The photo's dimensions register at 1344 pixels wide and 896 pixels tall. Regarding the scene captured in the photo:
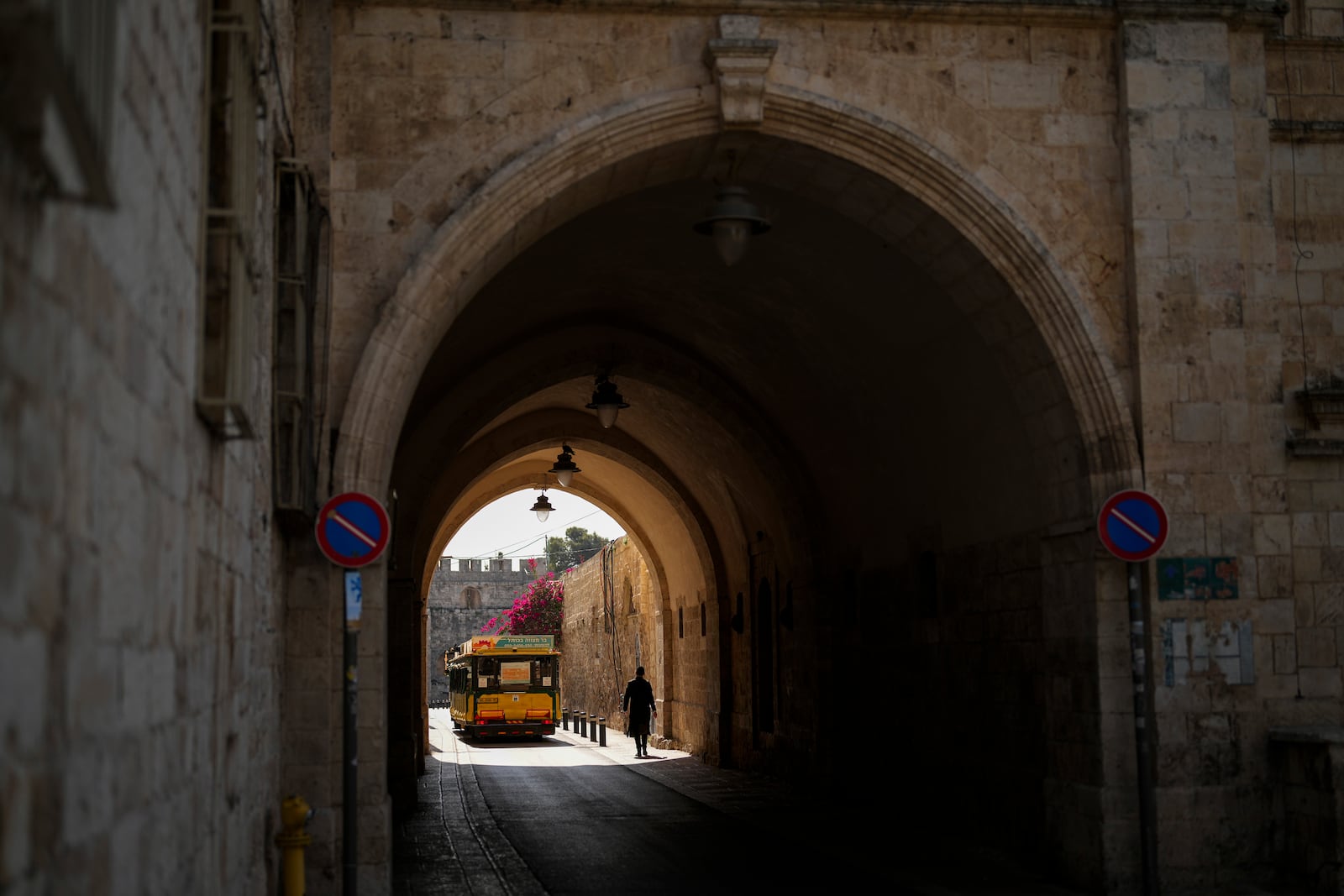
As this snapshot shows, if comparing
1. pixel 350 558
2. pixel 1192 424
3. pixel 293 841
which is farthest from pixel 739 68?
pixel 293 841

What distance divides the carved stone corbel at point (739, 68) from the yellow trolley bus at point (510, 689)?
2486 cm

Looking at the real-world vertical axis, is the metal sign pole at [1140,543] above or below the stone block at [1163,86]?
below

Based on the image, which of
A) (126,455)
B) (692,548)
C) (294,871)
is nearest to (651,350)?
(692,548)

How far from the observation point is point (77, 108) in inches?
105

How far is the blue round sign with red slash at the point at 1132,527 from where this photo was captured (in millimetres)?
8711

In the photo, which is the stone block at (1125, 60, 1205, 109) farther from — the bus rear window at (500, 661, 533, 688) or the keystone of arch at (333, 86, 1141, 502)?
the bus rear window at (500, 661, 533, 688)

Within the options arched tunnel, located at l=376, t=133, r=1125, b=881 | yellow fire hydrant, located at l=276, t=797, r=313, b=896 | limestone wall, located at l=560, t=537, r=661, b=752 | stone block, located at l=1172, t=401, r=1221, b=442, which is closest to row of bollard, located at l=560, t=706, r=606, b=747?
limestone wall, located at l=560, t=537, r=661, b=752

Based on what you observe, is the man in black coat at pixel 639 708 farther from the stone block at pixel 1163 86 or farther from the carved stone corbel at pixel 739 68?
the stone block at pixel 1163 86

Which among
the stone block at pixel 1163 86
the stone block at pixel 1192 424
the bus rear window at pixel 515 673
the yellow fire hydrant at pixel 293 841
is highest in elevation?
the stone block at pixel 1163 86

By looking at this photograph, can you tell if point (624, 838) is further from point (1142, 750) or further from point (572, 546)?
point (572, 546)

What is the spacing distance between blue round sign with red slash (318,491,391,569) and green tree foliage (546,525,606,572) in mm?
99807

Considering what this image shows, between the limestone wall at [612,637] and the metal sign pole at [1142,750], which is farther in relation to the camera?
the limestone wall at [612,637]

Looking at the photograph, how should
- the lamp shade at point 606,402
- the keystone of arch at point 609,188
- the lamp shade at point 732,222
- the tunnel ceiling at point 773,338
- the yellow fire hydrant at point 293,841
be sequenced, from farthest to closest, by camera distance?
the lamp shade at point 606,402 → the tunnel ceiling at point 773,338 → the lamp shade at point 732,222 → the keystone of arch at point 609,188 → the yellow fire hydrant at point 293,841

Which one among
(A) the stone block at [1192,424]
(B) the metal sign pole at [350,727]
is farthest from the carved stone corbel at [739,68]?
(B) the metal sign pole at [350,727]
